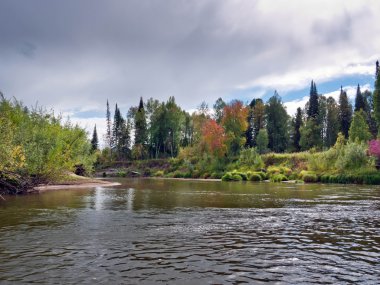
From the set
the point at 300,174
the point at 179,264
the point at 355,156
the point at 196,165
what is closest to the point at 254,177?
the point at 300,174

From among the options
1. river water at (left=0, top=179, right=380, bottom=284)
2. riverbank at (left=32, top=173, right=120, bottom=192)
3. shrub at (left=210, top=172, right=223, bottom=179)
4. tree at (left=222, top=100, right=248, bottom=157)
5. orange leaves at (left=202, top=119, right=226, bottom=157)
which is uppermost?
tree at (left=222, top=100, right=248, bottom=157)

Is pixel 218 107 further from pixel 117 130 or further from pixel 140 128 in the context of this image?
pixel 117 130

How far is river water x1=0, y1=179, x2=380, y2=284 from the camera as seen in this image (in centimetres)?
966

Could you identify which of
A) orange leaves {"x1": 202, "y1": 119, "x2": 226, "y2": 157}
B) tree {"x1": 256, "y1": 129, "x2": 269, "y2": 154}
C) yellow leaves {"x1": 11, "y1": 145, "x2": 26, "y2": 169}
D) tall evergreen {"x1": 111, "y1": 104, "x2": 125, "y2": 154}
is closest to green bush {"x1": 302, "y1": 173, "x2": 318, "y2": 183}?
orange leaves {"x1": 202, "y1": 119, "x2": 226, "y2": 157}

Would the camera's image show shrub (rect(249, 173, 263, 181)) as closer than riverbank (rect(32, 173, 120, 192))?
No

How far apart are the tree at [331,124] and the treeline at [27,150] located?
93.4 meters

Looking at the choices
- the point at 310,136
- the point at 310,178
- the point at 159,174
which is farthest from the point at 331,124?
the point at 310,178

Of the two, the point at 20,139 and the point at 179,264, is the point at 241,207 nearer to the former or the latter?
the point at 179,264

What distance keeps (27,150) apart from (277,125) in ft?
344

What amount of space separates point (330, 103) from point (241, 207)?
378ft

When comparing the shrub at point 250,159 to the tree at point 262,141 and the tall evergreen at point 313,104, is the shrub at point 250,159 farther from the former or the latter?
the tall evergreen at point 313,104

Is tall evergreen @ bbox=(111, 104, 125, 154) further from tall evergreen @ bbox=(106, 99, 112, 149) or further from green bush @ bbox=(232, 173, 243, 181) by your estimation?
green bush @ bbox=(232, 173, 243, 181)

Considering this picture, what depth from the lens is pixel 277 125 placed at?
129250mm

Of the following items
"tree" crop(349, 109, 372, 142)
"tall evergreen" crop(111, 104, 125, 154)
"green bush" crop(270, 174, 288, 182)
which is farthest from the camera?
"tall evergreen" crop(111, 104, 125, 154)
